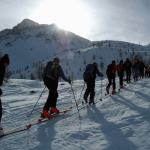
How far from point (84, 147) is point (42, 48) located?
13820 cm

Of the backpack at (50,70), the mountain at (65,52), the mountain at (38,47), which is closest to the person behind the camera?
the backpack at (50,70)

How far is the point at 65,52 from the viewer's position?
69.8 meters

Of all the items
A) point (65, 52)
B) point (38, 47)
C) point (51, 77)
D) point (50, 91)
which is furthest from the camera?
point (38, 47)

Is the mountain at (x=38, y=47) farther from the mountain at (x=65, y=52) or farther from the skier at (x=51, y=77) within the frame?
the skier at (x=51, y=77)

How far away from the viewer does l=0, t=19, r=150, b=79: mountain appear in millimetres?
51344

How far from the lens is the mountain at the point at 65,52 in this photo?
51.3 metres

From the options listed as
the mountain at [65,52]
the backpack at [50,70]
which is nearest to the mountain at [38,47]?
the mountain at [65,52]

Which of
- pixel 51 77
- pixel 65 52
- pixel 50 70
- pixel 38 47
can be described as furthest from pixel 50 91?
pixel 38 47

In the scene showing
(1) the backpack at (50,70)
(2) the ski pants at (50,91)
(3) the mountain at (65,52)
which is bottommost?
(2) the ski pants at (50,91)

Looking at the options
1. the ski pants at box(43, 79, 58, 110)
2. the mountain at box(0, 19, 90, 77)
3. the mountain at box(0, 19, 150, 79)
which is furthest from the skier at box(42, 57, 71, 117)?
the mountain at box(0, 19, 90, 77)

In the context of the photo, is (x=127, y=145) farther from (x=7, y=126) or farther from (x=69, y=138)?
(x=7, y=126)

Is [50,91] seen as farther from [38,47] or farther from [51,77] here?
[38,47]

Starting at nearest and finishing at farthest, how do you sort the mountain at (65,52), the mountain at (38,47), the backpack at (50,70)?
1. the backpack at (50,70)
2. the mountain at (65,52)
3. the mountain at (38,47)

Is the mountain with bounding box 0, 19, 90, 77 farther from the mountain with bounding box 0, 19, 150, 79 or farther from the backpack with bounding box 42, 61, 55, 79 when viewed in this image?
the backpack with bounding box 42, 61, 55, 79
